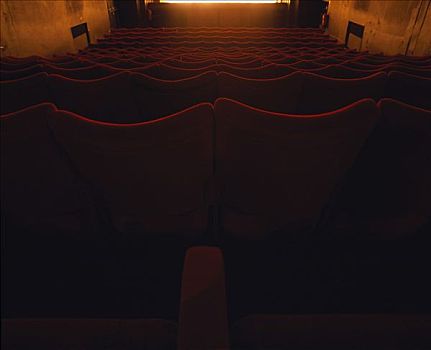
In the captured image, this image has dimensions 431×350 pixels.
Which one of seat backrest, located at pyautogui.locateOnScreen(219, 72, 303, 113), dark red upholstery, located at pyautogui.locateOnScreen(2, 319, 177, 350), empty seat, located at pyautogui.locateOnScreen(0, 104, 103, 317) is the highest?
seat backrest, located at pyautogui.locateOnScreen(219, 72, 303, 113)

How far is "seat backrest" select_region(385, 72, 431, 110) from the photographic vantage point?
1.64 meters

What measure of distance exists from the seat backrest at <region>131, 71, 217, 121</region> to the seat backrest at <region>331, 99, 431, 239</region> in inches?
37.7

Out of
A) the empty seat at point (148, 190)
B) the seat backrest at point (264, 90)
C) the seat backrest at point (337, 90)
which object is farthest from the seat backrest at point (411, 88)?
the empty seat at point (148, 190)

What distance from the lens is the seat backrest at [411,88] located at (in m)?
1.64

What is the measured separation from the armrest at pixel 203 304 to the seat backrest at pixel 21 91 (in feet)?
5.37

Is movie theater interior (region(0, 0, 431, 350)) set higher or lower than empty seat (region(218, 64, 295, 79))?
lower

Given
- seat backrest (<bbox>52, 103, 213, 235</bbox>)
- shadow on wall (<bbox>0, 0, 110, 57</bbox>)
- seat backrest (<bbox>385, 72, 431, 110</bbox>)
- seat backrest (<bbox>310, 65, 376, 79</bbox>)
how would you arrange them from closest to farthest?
seat backrest (<bbox>52, 103, 213, 235</bbox>), seat backrest (<bbox>385, 72, 431, 110</bbox>), seat backrest (<bbox>310, 65, 376, 79</bbox>), shadow on wall (<bbox>0, 0, 110, 57</bbox>)

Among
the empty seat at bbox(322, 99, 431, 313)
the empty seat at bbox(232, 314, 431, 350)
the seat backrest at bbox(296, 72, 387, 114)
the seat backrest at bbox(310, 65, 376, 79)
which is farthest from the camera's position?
the seat backrest at bbox(310, 65, 376, 79)

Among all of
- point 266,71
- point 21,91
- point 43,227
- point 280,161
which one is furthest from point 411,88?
point 21,91

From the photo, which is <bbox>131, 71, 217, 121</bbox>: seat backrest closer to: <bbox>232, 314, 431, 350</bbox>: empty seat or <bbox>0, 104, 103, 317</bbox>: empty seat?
<bbox>0, 104, 103, 317</bbox>: empty seat

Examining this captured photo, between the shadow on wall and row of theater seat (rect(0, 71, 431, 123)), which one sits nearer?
row of theater seat (rect(0, 71, 431, 123))

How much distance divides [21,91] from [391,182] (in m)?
2.06

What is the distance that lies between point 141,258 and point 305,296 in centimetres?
74

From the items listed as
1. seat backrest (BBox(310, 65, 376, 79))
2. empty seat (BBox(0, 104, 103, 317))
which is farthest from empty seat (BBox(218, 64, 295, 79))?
empty seat (BBox(0, 104, 103, 317))
